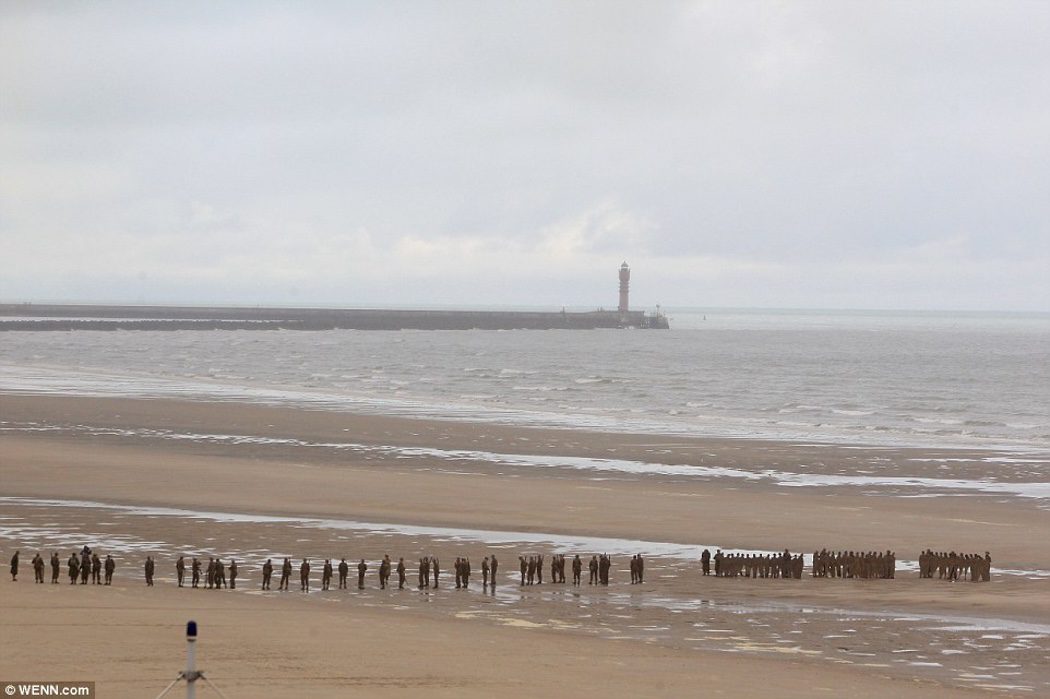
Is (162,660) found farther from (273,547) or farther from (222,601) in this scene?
(273,547)

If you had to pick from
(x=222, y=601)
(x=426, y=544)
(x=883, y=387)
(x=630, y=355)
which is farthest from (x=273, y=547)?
(x=630, y=355)

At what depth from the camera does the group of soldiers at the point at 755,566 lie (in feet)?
79.2

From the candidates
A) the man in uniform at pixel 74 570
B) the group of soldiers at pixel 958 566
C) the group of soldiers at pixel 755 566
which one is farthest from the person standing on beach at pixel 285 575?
the group of soldiers at pixel 958 566

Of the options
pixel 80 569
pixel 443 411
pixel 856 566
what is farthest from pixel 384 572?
pixel 443 411

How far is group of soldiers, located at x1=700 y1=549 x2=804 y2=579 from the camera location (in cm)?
2414

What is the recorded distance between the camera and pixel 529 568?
23.1 meters

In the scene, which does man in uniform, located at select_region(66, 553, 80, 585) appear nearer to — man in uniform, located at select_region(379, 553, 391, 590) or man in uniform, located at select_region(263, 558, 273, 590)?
man in uniform, located at select_region(263, 558, 273, 590)

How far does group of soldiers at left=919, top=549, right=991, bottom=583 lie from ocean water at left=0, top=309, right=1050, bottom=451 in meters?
27.5

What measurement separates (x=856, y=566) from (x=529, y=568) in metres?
6.16

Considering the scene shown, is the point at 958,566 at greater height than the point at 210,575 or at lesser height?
greater

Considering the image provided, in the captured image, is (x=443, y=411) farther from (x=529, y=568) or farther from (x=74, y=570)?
(x=74, y=570)

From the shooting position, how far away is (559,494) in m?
34.6

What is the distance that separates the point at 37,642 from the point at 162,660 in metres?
1.74

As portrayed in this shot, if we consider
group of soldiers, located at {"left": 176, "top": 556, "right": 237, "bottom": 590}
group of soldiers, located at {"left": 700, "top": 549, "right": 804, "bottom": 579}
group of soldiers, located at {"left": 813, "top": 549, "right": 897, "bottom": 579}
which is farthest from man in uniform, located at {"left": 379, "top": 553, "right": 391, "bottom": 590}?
group of soldiers, located at {"left": 813, "top": 549, "right": 897, "bottom": 579}
